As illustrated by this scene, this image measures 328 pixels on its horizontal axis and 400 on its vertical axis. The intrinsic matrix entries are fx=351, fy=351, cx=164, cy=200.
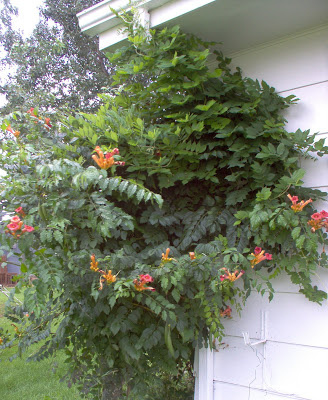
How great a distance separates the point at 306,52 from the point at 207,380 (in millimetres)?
1875

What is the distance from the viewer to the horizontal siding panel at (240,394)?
1775 millimetres

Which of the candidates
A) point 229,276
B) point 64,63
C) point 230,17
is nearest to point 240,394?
point 229,276

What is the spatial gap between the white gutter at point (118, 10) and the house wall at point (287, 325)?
520 millimetres

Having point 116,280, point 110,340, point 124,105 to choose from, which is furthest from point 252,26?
point 110,340

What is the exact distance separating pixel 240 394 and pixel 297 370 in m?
0.35

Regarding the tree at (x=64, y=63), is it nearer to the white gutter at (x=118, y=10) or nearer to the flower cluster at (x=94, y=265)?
the white gutter at (x=118, y=10)

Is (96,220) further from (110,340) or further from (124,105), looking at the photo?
(124,105)

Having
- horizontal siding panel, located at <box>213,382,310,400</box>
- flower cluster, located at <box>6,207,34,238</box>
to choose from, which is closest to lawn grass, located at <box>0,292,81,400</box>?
horizontal siding panel, located at <box>213,382,310,400</box>

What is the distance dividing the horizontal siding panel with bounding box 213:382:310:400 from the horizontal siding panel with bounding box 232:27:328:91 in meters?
1.61

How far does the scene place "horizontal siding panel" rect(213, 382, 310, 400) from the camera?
5.82 ft

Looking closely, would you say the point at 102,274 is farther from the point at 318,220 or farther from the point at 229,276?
the point at 318,220

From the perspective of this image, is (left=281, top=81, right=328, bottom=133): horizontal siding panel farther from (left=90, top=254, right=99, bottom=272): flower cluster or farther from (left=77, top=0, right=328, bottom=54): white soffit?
(left=90, top=254, right=99, bottom=272): flower cluster

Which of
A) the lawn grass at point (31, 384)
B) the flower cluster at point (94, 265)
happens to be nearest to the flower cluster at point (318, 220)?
the flower cluster at point (94, 265)

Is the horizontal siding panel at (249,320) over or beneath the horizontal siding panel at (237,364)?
over
